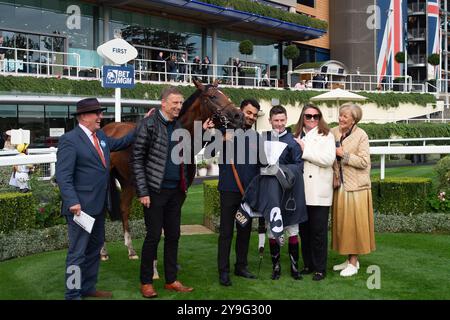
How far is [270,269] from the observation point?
215 inches

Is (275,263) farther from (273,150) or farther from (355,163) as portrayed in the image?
(355,163)

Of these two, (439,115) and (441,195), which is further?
(439,115)

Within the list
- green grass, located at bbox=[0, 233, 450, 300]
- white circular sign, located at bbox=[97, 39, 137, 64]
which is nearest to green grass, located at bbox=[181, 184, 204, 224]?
green grass, located at bbox=[0, 233, 450, 300]

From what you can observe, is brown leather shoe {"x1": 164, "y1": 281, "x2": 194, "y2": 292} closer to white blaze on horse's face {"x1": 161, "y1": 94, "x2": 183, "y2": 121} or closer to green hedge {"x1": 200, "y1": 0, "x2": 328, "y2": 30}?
white blaze on horse's face {"x1": 161, "y1": 94, "x2": 183, "y2": 121}

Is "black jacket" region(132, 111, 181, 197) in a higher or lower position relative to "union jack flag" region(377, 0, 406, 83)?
lower

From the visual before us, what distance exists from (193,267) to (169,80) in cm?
1760

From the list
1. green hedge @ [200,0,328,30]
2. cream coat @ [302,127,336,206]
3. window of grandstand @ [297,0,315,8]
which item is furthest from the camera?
window of grandstand @ [297,0,315,8]

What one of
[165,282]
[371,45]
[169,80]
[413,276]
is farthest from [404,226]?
[371,45]

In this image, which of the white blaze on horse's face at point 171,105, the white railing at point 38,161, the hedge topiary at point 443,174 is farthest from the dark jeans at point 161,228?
the hedge topiary at point 443,174

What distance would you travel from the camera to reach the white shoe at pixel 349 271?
5.14 meters

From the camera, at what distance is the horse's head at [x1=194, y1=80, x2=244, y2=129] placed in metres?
4.70

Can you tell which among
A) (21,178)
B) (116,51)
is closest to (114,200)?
(21,178)

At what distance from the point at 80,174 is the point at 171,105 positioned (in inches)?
37.4
